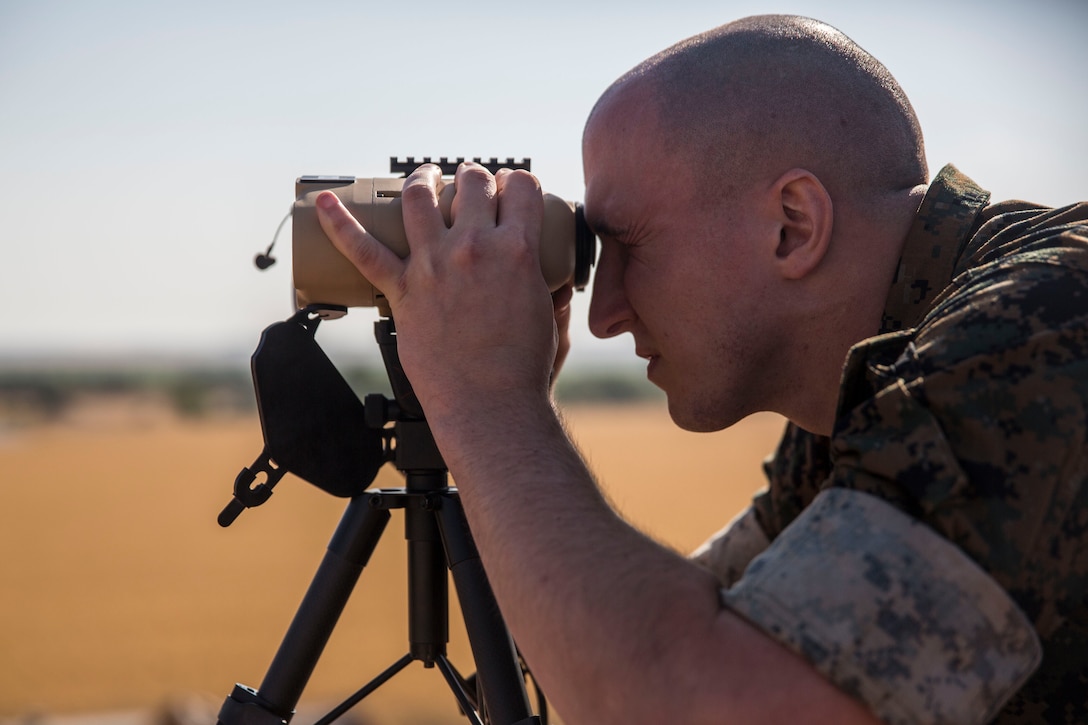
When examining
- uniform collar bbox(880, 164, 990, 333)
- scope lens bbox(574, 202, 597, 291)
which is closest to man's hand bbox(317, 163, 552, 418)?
scope lens bbox(574, 202, 597, 291)

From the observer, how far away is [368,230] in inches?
76.2

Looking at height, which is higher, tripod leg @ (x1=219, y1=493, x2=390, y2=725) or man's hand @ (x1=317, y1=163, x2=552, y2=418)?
man's hand @ (x1=317, y1=163, x2=552, y2=418)

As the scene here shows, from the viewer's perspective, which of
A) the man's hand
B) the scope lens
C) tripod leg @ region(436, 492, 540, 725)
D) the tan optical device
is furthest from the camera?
the scope lens

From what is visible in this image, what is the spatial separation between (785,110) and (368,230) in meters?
0.84

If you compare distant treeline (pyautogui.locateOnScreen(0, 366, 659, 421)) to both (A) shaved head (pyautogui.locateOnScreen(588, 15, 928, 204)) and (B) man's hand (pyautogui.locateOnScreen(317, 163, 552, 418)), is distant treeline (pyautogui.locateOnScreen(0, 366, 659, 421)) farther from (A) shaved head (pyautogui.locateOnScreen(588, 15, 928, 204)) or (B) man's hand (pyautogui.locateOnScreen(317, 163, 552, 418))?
(B) man's hand (pyautogui.locateOnScreen(317, 163, 552, 418))

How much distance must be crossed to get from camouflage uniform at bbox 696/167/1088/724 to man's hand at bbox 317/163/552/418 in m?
0.54

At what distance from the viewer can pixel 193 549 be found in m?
13.4

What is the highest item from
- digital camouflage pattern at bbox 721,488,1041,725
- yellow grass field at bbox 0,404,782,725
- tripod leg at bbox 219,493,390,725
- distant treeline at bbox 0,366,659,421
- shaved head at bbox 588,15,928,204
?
shaved head at bbox 588,15,928,204

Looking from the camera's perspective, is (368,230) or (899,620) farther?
(368,230)

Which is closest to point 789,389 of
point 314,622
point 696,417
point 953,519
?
point 696,417

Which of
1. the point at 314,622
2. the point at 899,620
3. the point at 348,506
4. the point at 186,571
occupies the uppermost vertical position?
the point at 899,620

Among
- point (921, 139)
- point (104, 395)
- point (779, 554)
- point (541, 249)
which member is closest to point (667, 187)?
point (541, 249)

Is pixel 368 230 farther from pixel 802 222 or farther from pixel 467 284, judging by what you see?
pixel 802 222

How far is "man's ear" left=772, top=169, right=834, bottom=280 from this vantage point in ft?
6.27
